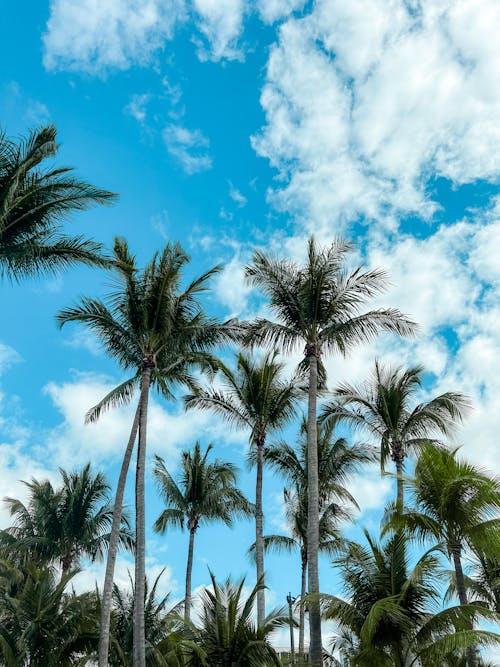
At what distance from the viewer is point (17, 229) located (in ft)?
44.5

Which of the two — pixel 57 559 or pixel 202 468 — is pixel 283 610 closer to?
pixel 202 468

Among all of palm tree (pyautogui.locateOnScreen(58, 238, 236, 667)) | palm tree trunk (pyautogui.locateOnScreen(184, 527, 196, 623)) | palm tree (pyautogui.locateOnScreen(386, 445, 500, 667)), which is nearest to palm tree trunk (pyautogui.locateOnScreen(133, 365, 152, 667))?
palm tree (pyautogui.locateOnScreen(58, 238, 236, 667))

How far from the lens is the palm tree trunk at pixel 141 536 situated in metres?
16.2

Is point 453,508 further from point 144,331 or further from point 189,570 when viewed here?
point 189,570

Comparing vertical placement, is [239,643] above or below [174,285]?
below

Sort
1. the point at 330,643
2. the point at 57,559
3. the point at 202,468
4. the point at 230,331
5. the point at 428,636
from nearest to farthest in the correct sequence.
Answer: the point at 428,636 < the point at 330,643 < the point at 230,331 < the point at 202,468 < the point at 57,559

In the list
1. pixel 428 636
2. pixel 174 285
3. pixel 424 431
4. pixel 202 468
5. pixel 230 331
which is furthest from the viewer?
pixel 202 468

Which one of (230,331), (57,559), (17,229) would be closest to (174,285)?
(230,331)

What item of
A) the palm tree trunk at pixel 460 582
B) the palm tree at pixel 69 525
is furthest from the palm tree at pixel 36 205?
the palm tree at pixel 69 525

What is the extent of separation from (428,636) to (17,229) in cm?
1223

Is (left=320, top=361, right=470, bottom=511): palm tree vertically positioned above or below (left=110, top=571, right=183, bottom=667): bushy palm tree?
above

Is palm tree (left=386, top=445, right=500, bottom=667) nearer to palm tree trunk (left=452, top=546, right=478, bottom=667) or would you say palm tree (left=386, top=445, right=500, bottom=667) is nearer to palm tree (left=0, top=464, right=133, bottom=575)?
palm tree trunk (left=452, top=546, right=478, bottom=667)

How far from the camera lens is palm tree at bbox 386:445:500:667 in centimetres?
1363

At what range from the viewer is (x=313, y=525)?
647 inches
